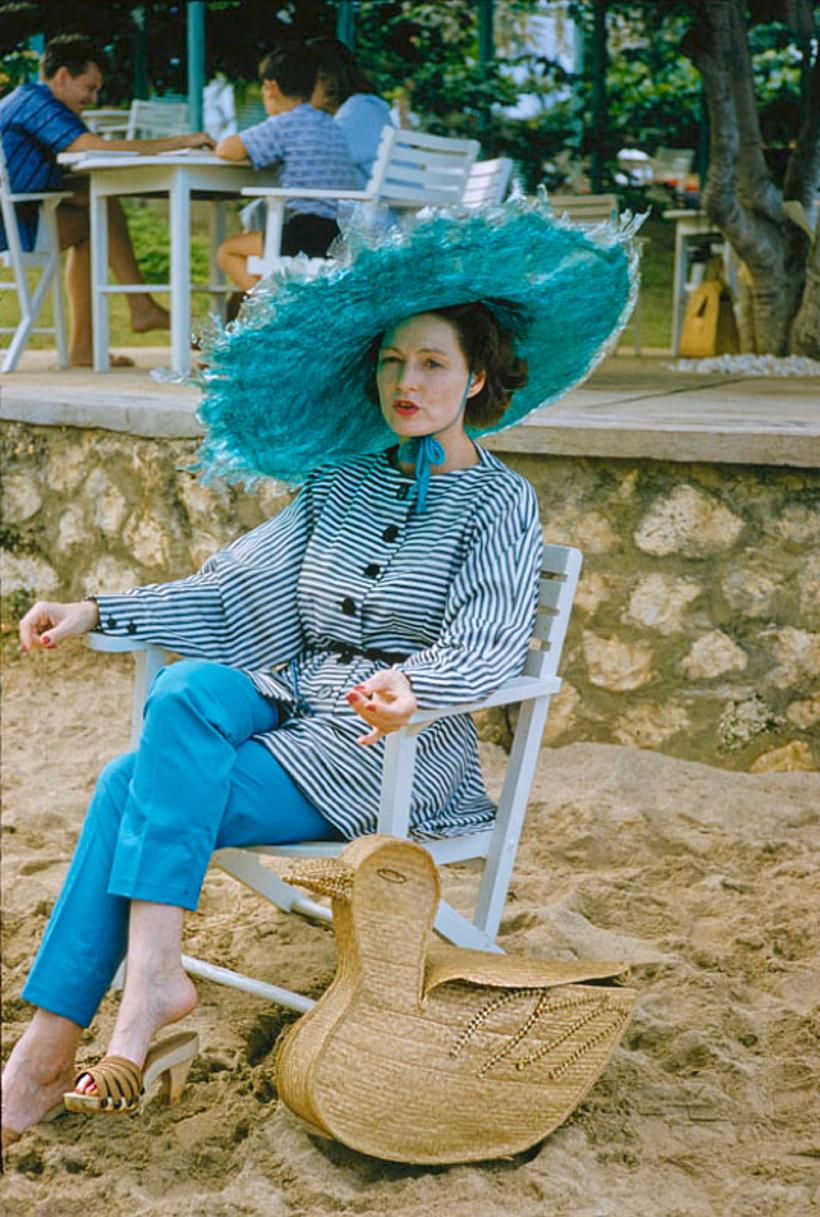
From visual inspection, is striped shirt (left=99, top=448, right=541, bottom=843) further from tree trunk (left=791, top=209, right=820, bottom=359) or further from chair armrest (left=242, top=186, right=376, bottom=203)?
tree trunk (left=791, top=209, right=820, bottom=359)

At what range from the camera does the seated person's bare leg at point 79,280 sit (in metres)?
6.68

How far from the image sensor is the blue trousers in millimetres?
2242

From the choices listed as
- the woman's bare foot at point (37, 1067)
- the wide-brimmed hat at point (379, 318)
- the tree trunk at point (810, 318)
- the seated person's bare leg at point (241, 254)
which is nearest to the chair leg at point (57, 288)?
the seated person's bare leg at point (241, 254)

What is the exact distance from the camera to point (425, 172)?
5910 millimetres

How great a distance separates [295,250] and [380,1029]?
14.2 feet

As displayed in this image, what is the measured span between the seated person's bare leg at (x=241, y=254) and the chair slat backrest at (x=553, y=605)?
11.8 feet

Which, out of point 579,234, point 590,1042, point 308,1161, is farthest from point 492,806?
point 579,234

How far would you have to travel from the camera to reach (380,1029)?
2.12 meters

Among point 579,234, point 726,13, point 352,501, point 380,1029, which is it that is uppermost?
point 726,13

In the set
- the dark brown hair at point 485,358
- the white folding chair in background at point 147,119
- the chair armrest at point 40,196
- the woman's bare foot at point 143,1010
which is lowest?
the woman's bare foot at point 143,1010

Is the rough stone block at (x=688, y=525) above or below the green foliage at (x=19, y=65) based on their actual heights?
below

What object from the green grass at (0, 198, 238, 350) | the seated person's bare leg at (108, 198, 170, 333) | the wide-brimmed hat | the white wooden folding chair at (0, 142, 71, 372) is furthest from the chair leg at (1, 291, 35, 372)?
the wide-brimmed hat

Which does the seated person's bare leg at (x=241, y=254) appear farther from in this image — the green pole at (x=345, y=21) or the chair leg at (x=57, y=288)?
the green pole at (x=345, y=21)

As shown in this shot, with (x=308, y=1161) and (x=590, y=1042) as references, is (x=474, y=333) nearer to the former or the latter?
(x=590, y=1042)
